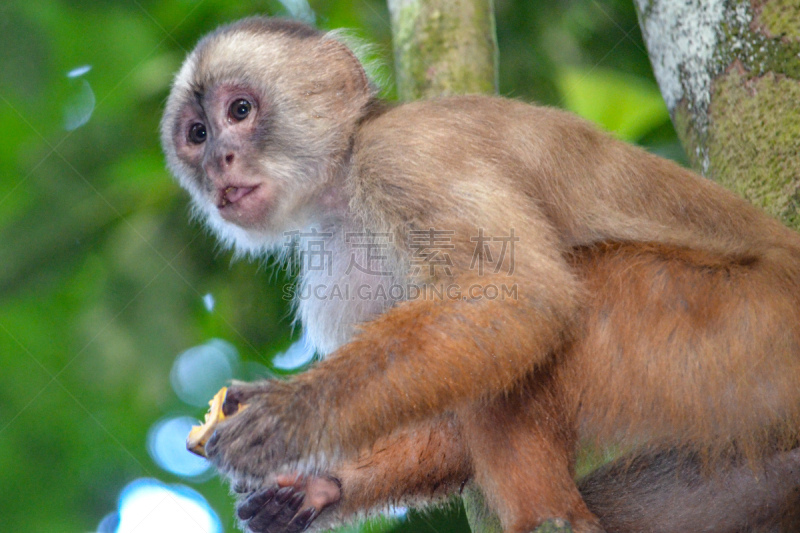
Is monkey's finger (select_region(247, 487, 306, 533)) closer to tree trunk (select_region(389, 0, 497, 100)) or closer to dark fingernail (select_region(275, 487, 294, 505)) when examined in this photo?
dark fingernail (select_region(275, 487, 294, 505))

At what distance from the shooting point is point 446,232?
4453 millimetres

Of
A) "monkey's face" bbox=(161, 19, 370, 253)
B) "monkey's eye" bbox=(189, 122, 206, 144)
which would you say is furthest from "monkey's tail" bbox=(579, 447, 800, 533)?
"monkey's eye" bbox=(189, 122, 206, 144)

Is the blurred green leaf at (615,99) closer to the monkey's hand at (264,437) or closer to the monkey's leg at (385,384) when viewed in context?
the monkey's leg at (385,384)

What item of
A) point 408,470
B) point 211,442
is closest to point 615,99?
point 408,470

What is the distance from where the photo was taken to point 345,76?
592 cm

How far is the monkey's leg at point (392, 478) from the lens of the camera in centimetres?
525

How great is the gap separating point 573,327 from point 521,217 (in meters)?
0.66

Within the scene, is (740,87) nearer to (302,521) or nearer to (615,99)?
(302,521)

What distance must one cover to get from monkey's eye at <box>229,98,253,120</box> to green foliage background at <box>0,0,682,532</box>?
5.74ft

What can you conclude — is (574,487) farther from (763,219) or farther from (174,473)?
(174,473)

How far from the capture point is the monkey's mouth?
219 inches

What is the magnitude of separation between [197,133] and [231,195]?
683mm

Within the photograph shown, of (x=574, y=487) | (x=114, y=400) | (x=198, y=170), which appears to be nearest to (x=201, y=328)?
(x=114, y=400)

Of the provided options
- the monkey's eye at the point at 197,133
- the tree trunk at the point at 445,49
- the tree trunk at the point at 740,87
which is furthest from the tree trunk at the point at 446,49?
the monkey's eye at the point at 197,133
